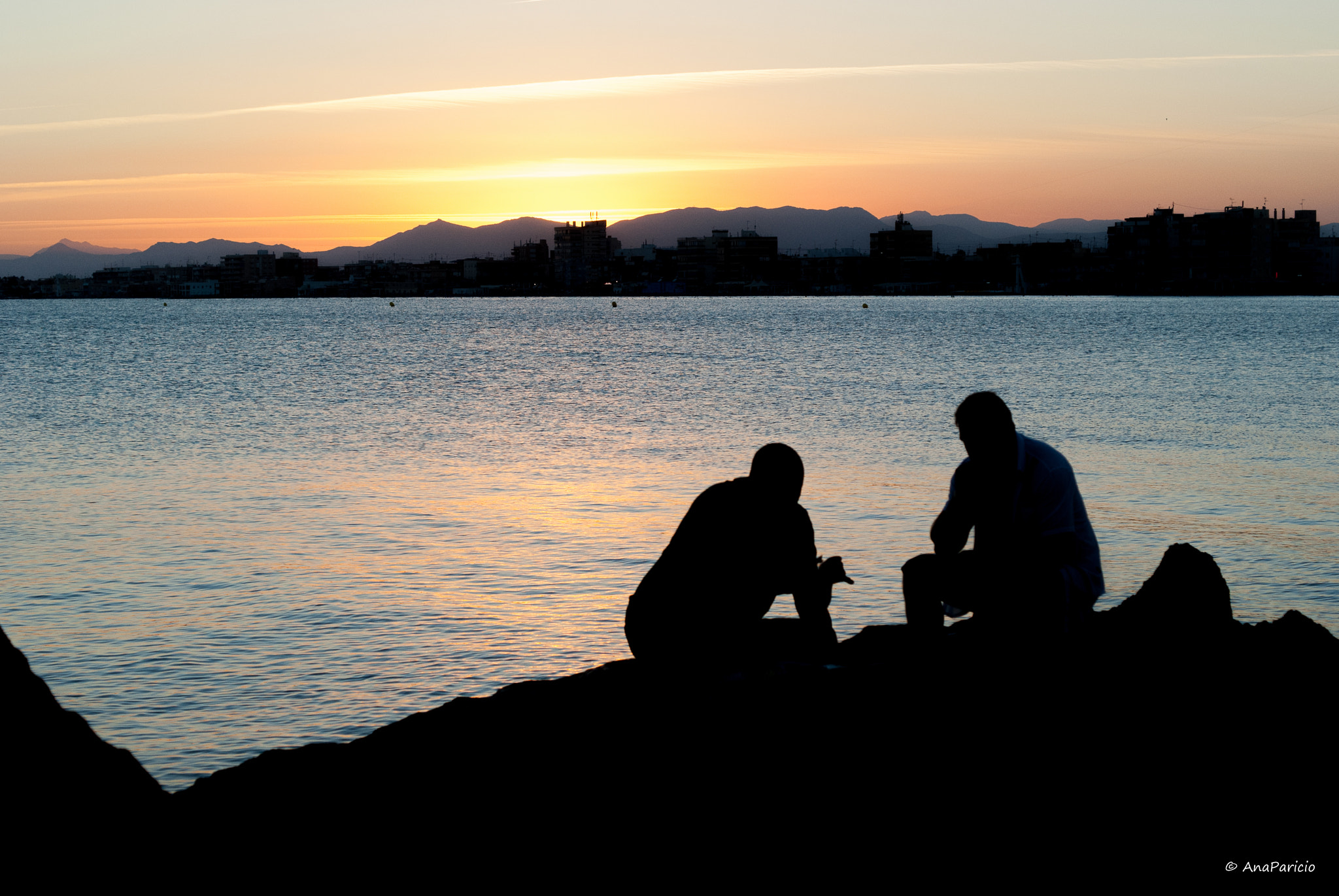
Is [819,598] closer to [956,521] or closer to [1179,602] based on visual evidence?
[956,521]

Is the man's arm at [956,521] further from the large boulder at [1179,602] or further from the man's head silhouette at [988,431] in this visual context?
the large boulder at [1179,602]

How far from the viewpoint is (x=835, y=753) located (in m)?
4.51

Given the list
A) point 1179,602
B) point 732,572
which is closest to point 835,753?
point 732,572

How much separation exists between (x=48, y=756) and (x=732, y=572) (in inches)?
93.0

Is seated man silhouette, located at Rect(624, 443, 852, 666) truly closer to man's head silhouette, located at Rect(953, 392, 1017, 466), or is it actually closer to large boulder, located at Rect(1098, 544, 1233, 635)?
man's head silhouette, located at Rect(953, 392, 1017, 466)

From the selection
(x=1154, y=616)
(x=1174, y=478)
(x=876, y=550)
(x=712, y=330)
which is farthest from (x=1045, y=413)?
(x=712, y=330)

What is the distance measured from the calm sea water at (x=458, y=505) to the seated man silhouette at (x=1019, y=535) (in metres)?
3.50

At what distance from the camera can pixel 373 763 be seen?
192 inches

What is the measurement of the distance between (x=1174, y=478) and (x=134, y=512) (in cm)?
1401

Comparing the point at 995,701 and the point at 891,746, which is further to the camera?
→ the point at 995,701

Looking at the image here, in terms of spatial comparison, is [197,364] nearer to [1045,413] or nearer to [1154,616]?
[1045,413]

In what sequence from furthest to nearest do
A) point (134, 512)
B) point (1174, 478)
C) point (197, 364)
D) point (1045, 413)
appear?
point (197, 364), point (1045, 413), point (1174, 478), point (134, 512)

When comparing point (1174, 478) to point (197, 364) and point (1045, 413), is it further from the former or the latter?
point (197, 364)

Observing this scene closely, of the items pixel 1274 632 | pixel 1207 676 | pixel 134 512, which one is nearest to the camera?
pixel 1207 676
